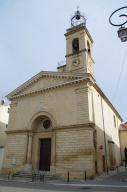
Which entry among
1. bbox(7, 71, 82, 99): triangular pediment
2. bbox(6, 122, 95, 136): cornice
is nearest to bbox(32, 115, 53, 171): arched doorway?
bbox(6, 122, 95, 136): cornice

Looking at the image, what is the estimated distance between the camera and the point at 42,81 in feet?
75.0

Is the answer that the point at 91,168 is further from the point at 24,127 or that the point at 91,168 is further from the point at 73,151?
the point at 24,127

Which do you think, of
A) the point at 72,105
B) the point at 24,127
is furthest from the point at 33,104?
the point at 72,105

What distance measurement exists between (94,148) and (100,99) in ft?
24.3

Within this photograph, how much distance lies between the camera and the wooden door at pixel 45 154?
1998cm

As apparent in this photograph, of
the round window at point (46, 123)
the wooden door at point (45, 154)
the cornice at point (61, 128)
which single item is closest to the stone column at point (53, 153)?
the cornice at point (61, 128)

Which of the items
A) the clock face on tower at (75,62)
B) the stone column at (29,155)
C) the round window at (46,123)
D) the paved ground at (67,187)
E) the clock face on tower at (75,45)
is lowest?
the paved ground at (67,187)

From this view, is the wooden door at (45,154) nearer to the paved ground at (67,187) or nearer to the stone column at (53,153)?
the stone column at (53,153)

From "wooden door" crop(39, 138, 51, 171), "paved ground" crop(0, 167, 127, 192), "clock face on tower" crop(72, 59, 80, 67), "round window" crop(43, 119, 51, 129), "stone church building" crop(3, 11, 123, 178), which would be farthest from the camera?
"clock face on tower" crop(72, 59, 80, 67)

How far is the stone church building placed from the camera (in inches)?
696

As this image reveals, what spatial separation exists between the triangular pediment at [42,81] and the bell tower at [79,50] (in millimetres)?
2270

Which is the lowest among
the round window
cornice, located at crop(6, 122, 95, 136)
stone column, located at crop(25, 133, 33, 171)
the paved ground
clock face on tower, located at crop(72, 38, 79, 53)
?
the paved ground

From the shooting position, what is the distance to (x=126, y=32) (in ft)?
21.4

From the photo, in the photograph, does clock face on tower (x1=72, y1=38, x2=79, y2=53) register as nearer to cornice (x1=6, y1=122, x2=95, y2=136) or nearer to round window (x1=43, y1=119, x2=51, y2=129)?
round window (x1=43, y1=119, x2=51, y2=129)
